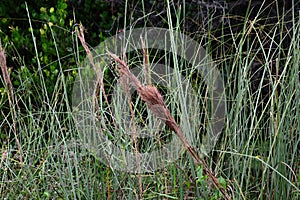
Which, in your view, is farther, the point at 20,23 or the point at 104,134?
the point at 20,23

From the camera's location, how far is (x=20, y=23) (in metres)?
4.05

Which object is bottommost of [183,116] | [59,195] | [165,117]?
[59,195]

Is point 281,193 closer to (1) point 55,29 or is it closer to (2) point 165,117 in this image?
(2) point 165,117

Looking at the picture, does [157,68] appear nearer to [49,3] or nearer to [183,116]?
[183,116]

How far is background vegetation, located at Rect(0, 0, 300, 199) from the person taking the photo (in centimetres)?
196

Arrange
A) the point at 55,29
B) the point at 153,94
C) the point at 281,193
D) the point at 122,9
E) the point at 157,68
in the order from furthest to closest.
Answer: the point at 122,9, the point at 55,29, the point at 157,68, the point at 281,193, the point at 153,94

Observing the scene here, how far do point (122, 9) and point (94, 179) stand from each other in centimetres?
197

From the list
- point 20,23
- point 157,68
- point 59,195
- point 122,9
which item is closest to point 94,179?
point 59,195

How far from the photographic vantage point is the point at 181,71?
2.05 metres

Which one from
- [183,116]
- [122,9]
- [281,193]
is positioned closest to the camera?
[183,116]

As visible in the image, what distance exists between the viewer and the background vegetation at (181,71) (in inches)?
77.2

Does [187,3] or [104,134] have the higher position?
[187,3]

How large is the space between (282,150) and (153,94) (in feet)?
3.94

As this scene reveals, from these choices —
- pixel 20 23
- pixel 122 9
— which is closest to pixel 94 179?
pixel 122 9
